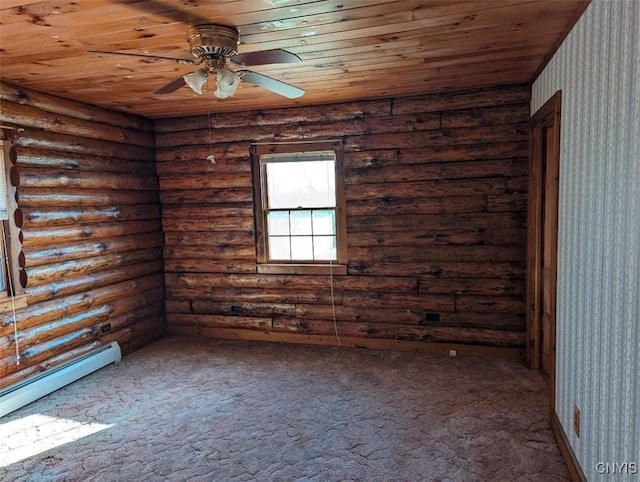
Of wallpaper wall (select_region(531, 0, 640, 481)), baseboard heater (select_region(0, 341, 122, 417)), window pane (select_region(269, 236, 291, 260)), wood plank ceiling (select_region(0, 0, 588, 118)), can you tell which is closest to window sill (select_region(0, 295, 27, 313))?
baseboard heater (select_region(0, 341, 122, 417))

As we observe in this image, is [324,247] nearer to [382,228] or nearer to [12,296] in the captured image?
[382,228]

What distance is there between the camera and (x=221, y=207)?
16.3ft

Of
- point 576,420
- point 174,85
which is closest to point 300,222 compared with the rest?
point 174,85

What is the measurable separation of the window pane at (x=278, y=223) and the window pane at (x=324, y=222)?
1.13ft

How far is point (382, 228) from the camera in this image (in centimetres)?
448

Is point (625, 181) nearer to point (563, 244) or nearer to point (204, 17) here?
→ point (563, 244)

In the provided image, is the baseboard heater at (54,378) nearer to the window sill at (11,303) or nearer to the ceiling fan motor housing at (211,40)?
the window sill at (11,303)

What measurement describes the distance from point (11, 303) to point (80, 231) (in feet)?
3.01

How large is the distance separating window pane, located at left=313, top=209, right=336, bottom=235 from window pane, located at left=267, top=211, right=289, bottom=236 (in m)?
0.34

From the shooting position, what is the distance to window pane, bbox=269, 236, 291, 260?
192 inches

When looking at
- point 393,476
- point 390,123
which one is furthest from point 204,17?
point 393,476

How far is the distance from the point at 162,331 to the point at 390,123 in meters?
3.62

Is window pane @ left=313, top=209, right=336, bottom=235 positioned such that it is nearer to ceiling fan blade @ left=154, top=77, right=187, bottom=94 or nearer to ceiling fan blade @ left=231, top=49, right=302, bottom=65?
ceiling fan blade @ left=154, top=77, right=187, bottom=94

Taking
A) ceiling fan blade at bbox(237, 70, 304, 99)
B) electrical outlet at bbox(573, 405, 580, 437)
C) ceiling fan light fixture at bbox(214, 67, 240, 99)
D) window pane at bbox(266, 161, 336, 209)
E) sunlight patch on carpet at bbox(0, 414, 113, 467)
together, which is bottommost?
sunlight patch on carpet at bbox(0, 414, 113, 467)
